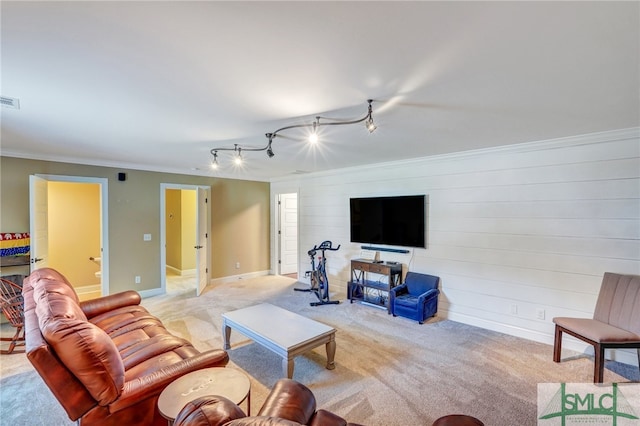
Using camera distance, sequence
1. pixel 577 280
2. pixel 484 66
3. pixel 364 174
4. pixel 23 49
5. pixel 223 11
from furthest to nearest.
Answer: pixel 364 174 < pixel 577 280 < pixel 484 66 < pixel 23 49 < pixel 223 11

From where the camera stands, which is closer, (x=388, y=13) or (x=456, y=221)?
(x=388, y=13)

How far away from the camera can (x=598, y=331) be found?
259 cm

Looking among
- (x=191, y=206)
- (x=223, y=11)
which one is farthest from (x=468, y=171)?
(x=191, y=206)

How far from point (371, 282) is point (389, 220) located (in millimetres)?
1119

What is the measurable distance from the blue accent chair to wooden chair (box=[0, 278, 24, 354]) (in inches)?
177

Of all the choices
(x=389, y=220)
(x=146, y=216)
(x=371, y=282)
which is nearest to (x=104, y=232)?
(x=146, y=216)

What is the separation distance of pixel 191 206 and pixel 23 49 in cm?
601

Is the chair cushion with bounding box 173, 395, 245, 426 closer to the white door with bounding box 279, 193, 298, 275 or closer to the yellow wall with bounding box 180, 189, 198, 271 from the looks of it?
the white door with bounding box 279, 193, 298, 275

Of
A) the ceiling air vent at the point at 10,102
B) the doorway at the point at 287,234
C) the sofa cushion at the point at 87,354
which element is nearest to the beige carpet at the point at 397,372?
the sofa cushion at the point at 87,354

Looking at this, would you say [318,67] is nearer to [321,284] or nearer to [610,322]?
[610,322]

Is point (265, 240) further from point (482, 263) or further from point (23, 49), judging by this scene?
point (23, 49)

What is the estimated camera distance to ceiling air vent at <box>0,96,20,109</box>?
2164 mm

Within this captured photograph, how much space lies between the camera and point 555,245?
334cm

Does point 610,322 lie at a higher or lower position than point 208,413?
lower
